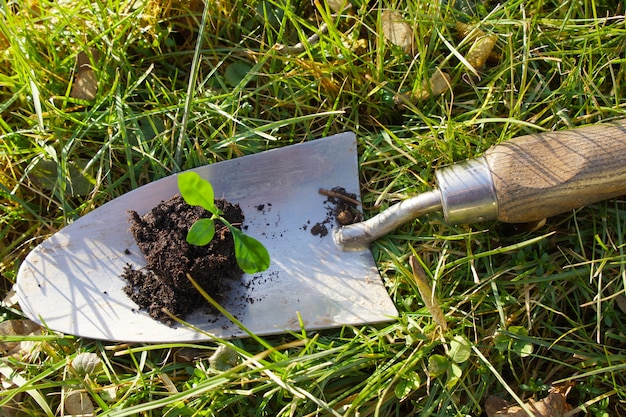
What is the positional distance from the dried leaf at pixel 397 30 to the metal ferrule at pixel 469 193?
12.8 inches

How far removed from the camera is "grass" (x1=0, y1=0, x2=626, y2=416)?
3.55ft

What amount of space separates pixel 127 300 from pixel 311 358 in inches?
15.6

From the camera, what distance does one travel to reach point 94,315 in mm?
1154

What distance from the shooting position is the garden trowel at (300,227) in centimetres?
105

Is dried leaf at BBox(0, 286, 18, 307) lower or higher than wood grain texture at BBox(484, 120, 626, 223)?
lower

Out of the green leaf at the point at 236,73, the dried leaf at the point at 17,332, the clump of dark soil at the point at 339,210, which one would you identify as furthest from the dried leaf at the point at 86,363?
the green leaf at the point at 236,73

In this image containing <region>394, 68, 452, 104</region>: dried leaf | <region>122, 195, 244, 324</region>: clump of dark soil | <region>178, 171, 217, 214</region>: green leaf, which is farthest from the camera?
<region>394, 68, 452, 104</region>: dried leaf

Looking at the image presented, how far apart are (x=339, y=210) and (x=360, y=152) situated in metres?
0.14

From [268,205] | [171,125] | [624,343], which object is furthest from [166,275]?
[624,343]

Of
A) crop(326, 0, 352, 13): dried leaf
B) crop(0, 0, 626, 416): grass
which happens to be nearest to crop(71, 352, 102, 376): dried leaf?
crop(0, 0, 626, 416): grass

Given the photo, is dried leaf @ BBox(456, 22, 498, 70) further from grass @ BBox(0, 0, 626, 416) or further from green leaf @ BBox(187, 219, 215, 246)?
green leaf @ BBox(187, 219, 215, 246)

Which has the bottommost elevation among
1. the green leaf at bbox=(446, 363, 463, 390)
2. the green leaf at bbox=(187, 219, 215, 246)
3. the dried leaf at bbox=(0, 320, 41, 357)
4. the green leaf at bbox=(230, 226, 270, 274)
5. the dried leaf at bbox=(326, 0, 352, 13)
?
the green leaf at bbox=(446, 363, 463, 390)

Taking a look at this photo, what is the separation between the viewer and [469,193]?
107 centimetres

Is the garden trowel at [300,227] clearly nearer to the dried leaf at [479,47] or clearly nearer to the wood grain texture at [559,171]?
the wood grain texture at [559,171]
